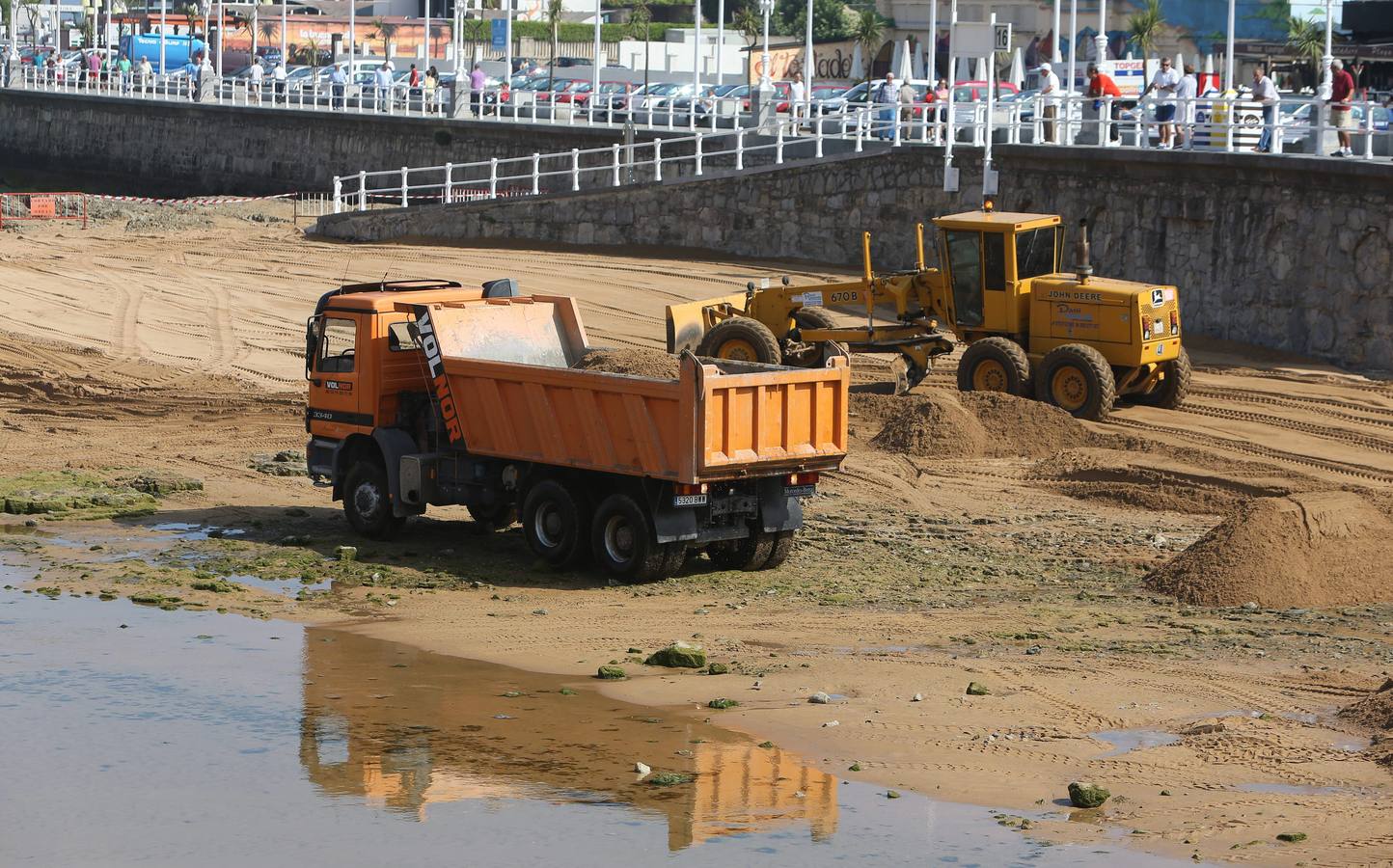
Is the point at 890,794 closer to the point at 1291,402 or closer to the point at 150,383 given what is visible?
the point at 1291,402

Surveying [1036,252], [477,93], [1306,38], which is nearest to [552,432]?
[1036,252]

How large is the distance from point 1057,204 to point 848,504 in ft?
48.7

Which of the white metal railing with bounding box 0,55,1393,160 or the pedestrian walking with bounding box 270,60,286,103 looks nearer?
the white metal railing with bounding box 0,55,1393,160

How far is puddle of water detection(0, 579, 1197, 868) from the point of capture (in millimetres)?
9523

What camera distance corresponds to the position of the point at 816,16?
98875mm

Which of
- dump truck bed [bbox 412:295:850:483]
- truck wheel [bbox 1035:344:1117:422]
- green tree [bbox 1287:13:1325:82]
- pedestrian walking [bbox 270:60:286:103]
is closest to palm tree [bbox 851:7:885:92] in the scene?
green tree [bbox 1287:13:1325:82]

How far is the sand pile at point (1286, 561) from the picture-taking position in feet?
48.1

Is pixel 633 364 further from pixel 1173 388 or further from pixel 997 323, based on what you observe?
pixel 1173 388

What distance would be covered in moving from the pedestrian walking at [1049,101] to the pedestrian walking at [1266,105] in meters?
3.36

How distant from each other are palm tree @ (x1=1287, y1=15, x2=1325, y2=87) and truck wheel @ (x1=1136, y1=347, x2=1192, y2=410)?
33.5 meters

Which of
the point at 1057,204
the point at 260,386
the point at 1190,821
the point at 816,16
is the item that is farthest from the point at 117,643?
the point at 816,16

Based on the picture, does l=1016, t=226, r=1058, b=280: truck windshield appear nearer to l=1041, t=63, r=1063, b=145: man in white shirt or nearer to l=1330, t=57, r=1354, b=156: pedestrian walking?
l=1330, t=57, r=1354, b=156: pedestrian walking

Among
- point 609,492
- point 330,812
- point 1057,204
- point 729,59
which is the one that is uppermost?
point 729,59

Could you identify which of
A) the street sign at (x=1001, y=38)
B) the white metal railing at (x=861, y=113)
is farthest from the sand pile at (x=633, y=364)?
the street sign at (x=1001, y=38)
